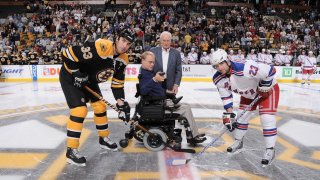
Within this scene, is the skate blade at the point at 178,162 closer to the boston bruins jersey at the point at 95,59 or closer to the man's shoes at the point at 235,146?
the man's shoes at the point at 235,146

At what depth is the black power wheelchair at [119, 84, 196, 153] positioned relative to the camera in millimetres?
4646

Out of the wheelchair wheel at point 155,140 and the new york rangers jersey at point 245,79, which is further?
the wheelchair wheel at point 155,140

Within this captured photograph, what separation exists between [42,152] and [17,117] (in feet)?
7.95

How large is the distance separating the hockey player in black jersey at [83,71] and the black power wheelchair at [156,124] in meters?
0.28

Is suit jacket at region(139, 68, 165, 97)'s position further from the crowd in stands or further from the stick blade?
the crowd in stands

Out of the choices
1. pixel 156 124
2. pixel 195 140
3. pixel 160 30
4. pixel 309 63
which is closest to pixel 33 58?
pixel 160 30

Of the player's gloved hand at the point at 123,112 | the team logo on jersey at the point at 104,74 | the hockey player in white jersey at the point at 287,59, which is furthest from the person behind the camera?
the hockey player in white jersey at the point at 287,59

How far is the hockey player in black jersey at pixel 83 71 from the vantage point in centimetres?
411

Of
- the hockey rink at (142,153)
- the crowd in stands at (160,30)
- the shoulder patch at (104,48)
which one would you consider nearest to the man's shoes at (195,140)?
the hockey rink at (142,153)

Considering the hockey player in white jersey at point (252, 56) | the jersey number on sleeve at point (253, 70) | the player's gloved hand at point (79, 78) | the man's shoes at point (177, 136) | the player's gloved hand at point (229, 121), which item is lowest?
the man's shoes at point (177, 136)

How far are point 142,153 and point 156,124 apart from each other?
426mm

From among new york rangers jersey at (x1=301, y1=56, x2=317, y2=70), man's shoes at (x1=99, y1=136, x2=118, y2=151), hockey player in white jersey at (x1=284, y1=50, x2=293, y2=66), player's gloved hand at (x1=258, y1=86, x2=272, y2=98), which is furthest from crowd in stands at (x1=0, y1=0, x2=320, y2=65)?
player's gloved hand at (x1=258, y1=86, x2=272, y2=98)

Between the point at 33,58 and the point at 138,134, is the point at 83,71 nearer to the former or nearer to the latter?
the point at 138,134

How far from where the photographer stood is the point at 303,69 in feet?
47.7
